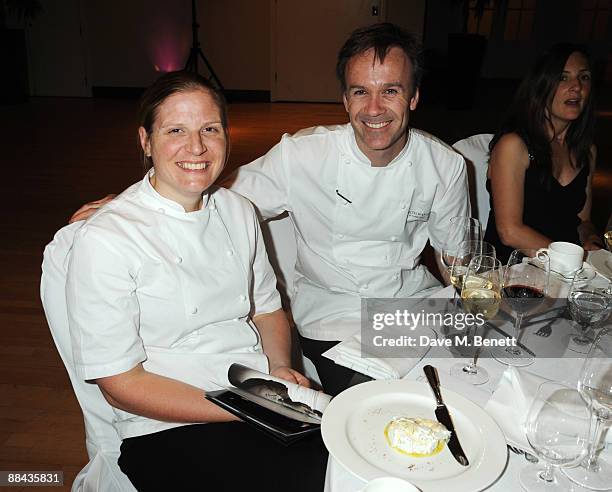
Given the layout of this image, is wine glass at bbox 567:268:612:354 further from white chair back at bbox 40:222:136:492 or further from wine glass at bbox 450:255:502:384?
white chair back at bbox 40:222:136:492

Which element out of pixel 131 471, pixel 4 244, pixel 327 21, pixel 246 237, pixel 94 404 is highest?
pixel 327 21

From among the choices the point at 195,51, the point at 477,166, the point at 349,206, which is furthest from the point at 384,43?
the point at 195,51

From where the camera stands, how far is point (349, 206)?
1922mm

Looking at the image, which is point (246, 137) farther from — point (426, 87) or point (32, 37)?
point (32, 37)

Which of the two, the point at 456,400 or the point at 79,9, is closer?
the point at 456,400

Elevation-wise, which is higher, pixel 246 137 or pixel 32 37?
pixel 32 37

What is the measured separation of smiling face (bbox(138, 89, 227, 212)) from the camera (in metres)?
1.43

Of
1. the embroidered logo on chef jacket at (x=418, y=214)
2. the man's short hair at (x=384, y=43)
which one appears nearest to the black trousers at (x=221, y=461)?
the embroidered logo on chef jacket at (x=418, y=214)

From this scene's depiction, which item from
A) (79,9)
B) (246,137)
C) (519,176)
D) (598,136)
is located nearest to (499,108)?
(598,136)

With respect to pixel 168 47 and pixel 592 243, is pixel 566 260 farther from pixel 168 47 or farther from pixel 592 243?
pixel 168 47

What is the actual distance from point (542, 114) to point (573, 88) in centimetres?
15

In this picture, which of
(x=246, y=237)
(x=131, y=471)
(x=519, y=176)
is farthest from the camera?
(x=519, y=176)

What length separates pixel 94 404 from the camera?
1.47 m

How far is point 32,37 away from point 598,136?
9.09 m
